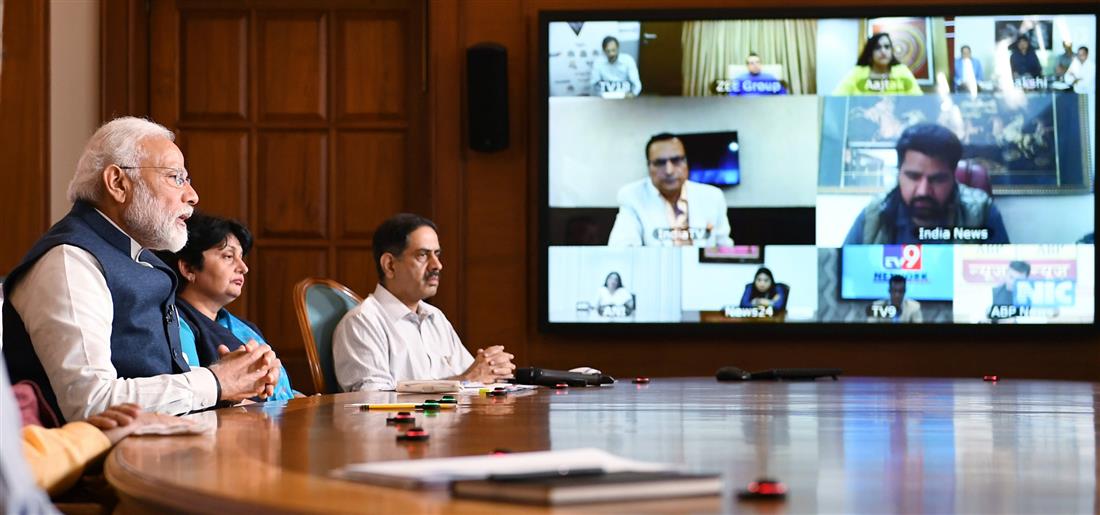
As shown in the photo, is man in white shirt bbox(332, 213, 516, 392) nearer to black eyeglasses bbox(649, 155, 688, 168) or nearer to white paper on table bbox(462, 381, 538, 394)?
white paper on table bbox(462, 381, 538, 394)

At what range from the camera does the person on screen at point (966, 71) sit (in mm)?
5957

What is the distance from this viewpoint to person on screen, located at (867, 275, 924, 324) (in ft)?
19.5

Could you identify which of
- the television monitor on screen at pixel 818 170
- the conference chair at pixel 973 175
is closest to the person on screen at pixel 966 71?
the television monitor on screen at pixel 818 170

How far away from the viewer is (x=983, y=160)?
596 cm

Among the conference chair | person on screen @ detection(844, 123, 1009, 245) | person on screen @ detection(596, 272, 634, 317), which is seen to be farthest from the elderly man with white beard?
the conference chair

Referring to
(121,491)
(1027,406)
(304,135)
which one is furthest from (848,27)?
(121,491)

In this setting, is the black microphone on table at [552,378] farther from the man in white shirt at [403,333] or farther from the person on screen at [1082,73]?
the person on screen at [1082,73]

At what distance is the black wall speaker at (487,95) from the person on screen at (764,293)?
49.9 inches

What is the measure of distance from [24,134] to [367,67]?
152cm

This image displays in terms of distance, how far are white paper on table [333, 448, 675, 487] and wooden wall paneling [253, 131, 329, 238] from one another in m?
5.06

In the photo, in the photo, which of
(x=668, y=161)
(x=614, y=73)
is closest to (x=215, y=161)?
(x=614, y=73)

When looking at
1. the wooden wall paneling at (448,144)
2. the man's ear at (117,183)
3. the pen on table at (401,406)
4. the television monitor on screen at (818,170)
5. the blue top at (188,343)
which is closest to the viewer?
the pen on table at (401,406)

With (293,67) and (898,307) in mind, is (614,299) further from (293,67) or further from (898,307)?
(293,67)

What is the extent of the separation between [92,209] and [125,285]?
276 millimetres
